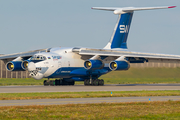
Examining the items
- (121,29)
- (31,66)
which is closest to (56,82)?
(31,66)

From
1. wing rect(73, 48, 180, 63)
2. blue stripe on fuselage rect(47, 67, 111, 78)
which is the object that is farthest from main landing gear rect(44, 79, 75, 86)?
wing rect(73, 48, 180, 63)

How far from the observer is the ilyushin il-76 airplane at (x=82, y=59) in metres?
35.8

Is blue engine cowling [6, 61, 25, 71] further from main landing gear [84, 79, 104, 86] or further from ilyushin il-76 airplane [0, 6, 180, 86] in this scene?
main landing gear [84, 79, 104, 86]

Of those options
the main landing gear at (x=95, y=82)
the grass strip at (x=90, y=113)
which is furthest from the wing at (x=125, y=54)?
the grass strip at (x=90, y=113)

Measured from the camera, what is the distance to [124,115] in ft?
42.8

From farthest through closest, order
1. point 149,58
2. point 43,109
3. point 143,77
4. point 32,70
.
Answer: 1. point 143,77
2. point 149,58
3. point 32,70
4. point 43,109

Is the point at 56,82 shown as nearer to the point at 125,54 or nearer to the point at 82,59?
the point at 82,59

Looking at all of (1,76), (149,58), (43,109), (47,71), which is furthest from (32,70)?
(1,76)

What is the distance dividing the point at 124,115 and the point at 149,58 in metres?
27.0

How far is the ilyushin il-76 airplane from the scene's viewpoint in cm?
3575

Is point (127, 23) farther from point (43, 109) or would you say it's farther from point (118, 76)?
point (43, 109)

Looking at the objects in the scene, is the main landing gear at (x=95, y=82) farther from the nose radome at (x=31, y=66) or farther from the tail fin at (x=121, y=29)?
the nose radome at (x=31, y=66)

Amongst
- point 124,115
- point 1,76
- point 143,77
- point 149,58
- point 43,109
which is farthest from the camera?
point 1,76

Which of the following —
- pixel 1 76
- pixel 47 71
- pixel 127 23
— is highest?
pixel 127 23
